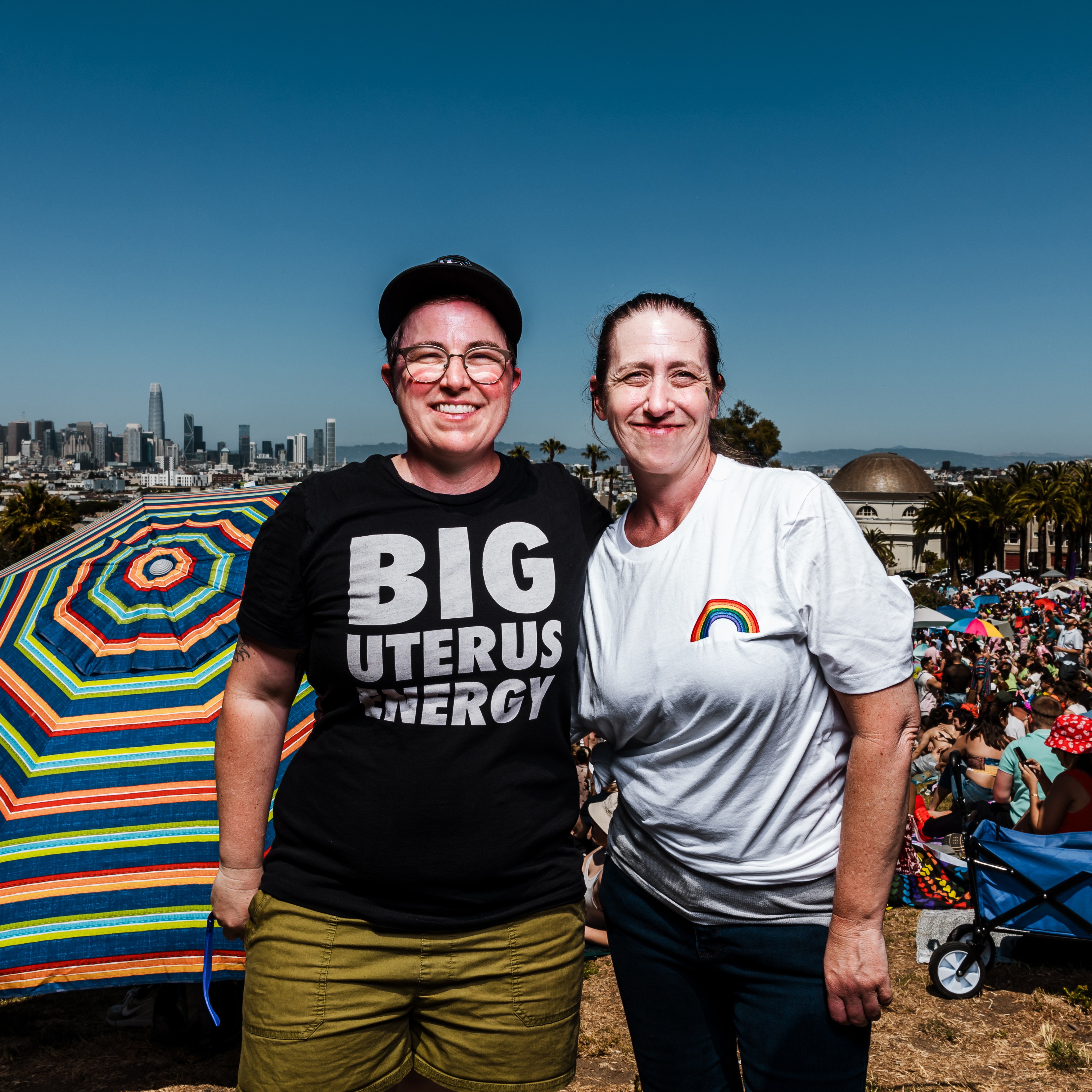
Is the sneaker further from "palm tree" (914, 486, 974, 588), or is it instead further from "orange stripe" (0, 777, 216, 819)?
"palm tree" (914, 486, 974, 588)

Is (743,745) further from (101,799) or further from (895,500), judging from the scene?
(895,500)

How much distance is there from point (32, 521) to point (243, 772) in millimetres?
43278

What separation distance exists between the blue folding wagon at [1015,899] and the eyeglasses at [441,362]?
4.00 metres

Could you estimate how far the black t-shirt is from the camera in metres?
1.93

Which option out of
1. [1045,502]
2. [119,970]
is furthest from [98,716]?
[1045,502]

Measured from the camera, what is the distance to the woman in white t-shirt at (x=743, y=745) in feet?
5.76

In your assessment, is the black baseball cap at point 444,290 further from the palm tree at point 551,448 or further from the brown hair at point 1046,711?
the palm tree at point 551,448

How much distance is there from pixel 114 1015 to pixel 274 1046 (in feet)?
9.32

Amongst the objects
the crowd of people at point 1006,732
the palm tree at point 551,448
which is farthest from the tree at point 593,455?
the crowd of people at point 1006,732

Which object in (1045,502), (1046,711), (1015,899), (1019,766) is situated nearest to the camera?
(1015,899)

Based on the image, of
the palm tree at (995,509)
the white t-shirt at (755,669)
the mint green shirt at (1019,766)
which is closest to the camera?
the white t-shirt at (755,669)

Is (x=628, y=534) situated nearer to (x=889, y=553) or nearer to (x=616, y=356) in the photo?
(x=616, y=356)

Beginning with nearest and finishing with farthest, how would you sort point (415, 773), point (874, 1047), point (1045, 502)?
1. point (415, 773)
2. point (874, 1047)
3. point (1045, 502)

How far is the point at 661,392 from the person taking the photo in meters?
2.00
